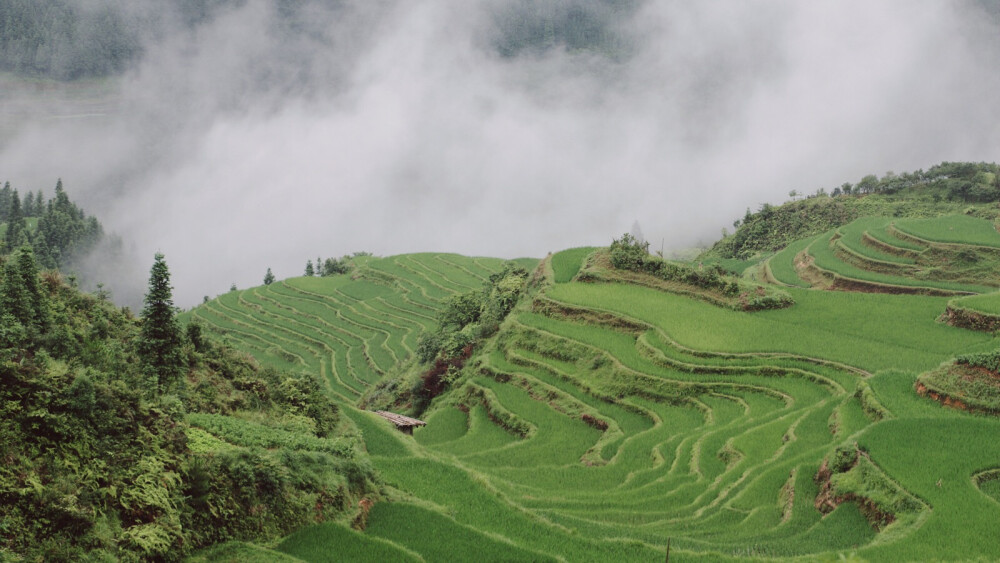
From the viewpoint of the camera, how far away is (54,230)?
4210 inches

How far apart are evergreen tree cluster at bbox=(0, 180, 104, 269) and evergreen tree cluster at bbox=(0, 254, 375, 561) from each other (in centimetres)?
7983

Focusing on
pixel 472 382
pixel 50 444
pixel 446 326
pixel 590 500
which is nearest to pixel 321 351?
pixel 446 326

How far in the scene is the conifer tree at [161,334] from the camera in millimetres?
17578

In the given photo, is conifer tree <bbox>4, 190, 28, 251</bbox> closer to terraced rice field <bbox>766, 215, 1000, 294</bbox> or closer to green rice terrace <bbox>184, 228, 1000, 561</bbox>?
green rice terrace <bbox>184, 228, 1000, 561</bbox>

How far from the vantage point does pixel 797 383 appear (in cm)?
2794

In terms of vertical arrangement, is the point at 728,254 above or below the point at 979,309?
above

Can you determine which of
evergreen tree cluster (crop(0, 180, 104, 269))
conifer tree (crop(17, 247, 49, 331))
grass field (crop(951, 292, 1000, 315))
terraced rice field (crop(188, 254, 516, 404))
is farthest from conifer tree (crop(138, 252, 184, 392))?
evergreen tree cluster (crop(0, 180, 104, 269))

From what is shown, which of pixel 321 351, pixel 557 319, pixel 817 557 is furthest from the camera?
pixel 321 351

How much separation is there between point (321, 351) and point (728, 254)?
145ft

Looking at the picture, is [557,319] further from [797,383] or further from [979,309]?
[979,309]

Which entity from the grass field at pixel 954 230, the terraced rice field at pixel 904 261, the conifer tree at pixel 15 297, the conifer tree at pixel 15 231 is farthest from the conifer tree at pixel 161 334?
the conifer tree at pixel 15 231

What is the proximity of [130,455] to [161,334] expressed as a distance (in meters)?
7.14

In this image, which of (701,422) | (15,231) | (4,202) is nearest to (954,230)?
(701,422)

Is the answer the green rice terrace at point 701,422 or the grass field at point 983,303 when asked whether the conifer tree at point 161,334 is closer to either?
the green rice terrace at point 701,422
